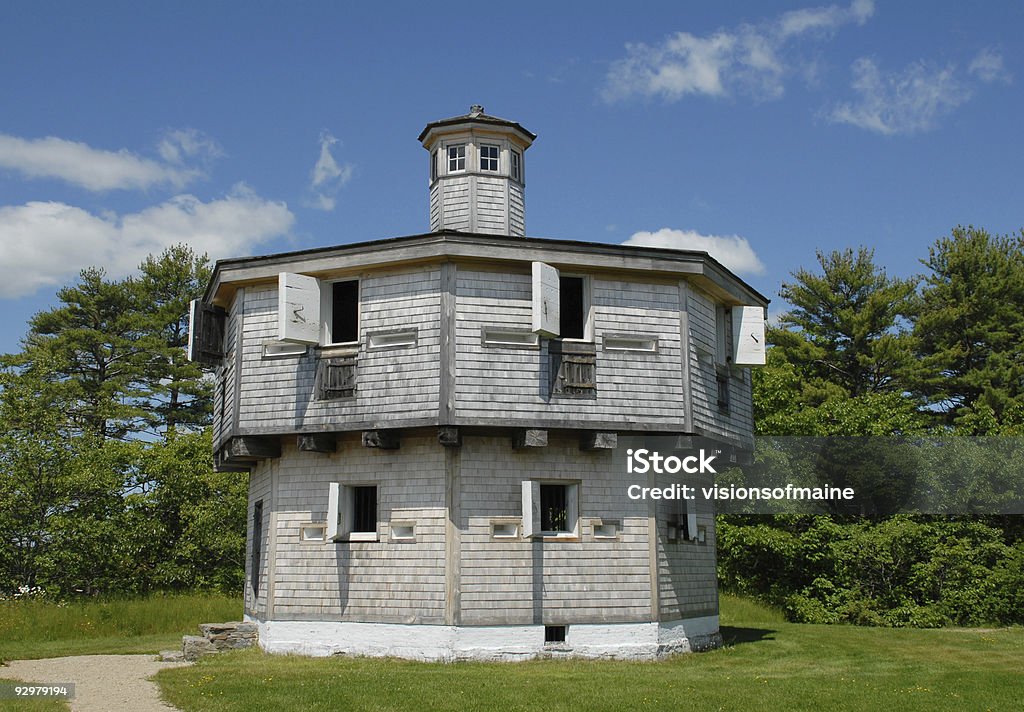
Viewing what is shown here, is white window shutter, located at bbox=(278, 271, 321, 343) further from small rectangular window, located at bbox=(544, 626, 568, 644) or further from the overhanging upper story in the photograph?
small rectangular window, located at bbox=(544, 626, 568, 644)

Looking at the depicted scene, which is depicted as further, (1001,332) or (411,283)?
(1001,332)

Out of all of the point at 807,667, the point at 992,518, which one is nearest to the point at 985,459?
the point at 992,518

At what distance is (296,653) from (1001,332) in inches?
1257

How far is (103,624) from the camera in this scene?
23891 millimetres

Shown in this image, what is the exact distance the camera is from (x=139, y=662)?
17.6 meters

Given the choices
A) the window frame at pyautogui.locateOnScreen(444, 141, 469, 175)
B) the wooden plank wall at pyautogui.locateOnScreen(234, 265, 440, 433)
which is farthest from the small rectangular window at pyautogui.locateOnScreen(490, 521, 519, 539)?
the window frame at pyautogui.locateOnScreen(444, 141, 469, 175)

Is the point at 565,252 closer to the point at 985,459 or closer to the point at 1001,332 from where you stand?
the point at 985,459

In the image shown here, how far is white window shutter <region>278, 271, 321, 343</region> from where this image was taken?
1742cm

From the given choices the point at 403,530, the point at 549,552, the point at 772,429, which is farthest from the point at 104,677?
the point at 772,429

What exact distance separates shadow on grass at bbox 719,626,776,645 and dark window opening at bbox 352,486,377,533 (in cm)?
787

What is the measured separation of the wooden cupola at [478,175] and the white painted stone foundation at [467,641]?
28.1ft

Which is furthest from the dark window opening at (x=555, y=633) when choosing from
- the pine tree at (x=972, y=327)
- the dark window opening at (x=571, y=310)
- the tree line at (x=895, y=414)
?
the pine tree at (x=972, y=327)

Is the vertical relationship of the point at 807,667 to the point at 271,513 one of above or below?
below

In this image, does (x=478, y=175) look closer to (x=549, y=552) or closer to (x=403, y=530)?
(x=403, y=530)
